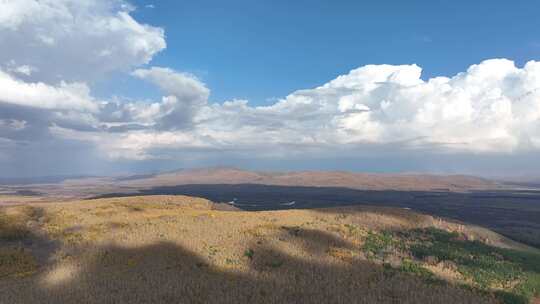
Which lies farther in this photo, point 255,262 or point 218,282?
point 255,262

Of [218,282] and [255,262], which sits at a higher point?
[255,262]

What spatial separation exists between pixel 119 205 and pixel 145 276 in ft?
160

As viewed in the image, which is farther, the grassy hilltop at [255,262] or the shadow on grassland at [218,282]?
the grassy hilltop at [255,262]

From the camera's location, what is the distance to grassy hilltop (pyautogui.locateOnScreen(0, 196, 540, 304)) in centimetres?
2125

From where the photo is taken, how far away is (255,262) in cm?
2791

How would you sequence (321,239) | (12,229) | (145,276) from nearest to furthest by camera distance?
(145,276), (321,239), (12,229)

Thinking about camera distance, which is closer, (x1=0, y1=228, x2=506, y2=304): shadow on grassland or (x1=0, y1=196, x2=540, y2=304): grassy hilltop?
A: (x1=0, y1=228, x2=506, y2=304): shadow on grassland

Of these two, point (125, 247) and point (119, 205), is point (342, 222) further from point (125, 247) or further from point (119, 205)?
point (119, 205)

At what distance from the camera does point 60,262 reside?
28.5m

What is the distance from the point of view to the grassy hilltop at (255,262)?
21250mm

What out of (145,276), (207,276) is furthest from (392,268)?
(145,276)

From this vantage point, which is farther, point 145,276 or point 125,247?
point 125,247

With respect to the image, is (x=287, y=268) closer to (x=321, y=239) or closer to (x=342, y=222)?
(x=321, y=239)

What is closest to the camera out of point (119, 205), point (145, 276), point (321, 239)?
point (145, 276)
